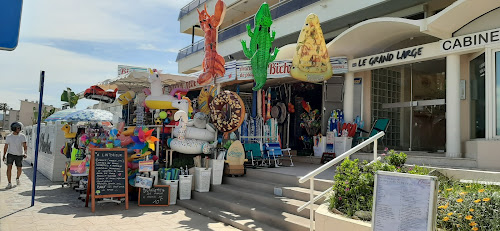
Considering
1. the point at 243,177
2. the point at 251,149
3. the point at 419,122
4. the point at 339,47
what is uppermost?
the point at 339,47

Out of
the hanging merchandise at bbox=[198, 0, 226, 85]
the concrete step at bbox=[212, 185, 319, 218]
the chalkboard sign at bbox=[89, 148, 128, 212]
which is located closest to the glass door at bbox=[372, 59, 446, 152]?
the hanging merchandise at bbox=[198, 0, 226, 85]

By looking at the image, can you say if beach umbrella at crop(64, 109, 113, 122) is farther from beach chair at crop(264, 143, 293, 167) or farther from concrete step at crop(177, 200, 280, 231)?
beach chair at crop(264, 143, 293, 167)

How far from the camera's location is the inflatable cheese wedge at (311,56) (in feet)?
31.3

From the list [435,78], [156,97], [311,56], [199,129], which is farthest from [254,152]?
[435,78]

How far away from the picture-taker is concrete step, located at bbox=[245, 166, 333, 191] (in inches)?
254

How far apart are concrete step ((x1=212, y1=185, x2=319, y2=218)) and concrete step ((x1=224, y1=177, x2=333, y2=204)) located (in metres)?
0.11

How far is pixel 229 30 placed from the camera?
20391 mm

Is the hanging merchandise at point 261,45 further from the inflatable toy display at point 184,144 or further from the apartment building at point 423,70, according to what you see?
the inflatable toy display at point 184,144

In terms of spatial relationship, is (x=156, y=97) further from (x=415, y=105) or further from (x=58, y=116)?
(x=415, y=105)

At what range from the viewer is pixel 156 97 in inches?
412

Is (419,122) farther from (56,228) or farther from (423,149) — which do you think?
(56,228)

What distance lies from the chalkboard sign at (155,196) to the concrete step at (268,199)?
1.15m

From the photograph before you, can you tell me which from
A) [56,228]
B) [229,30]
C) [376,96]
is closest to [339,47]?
[376,96]

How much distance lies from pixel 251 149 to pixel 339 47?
369 cm
